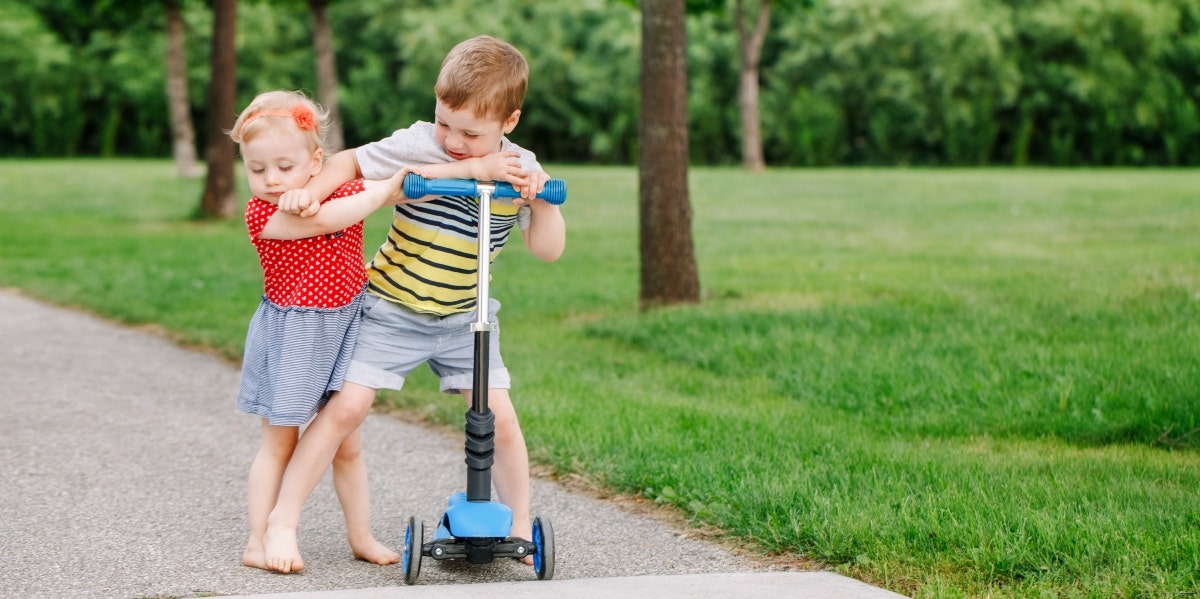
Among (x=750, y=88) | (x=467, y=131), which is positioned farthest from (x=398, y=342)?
(x=750, y=88)

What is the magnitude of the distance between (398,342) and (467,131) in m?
0.65

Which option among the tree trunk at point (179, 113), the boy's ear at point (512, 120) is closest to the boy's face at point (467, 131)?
the boy's ear at point (512, 120)

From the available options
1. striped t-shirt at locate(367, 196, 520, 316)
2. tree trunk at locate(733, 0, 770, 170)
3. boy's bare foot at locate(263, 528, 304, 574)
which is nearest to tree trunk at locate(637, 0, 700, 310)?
striped t-shirt at locate(367, 196, 520, 316)

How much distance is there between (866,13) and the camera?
42312 mm

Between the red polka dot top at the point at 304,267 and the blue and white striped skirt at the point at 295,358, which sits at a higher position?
the red polka dot top at the point at 304,267

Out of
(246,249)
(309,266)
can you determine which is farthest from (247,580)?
(246,249)

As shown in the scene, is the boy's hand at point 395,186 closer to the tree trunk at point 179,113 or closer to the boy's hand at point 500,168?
the boy's hand at point 500,168

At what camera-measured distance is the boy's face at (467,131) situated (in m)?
3.61

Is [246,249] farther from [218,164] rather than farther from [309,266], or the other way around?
[309,266]

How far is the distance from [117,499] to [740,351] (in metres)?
3.80

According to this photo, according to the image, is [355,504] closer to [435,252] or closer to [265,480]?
[265,480]

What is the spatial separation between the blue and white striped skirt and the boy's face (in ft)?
1.82

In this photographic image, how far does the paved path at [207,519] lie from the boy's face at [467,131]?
4.03ft

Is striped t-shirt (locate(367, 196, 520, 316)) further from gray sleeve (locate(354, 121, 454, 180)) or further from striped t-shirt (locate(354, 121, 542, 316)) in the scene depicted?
gray sleeve (locate(354, 121, 454, 180))
